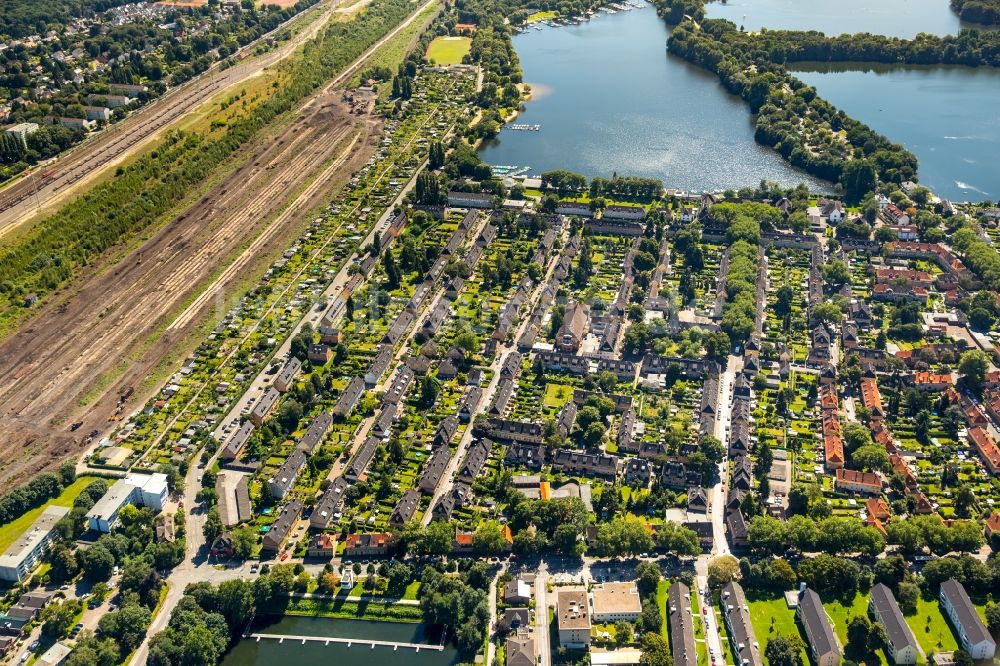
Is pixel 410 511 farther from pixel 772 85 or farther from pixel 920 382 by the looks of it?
pixel 772 85

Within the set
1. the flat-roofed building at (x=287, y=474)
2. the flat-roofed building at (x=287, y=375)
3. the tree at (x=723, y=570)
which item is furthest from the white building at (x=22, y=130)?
the tree at (x=723, y=570)

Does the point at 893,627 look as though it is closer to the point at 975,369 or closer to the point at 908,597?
the point at 908,597

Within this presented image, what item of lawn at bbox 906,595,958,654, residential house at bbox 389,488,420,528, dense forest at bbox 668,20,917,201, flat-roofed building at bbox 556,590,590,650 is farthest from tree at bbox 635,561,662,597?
dense forest at bbox 668,20,917,201

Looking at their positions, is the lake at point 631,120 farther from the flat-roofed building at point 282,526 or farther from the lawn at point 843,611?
the flat-roofed building at point 282,526

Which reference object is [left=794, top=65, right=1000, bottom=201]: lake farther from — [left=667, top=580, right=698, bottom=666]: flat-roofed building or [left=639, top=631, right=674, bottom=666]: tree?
[left=639, top=631, right=674, bottom=666]: tree

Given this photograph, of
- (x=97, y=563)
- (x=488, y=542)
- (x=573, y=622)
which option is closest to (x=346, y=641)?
(x=488, y=542)
